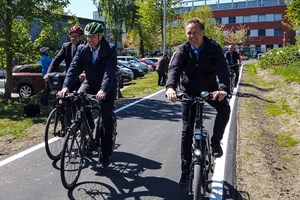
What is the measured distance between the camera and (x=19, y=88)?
53.6 feet

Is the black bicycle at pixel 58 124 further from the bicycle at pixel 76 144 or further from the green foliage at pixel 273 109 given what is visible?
the green foliage at pixel 273 109

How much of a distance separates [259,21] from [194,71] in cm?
8606

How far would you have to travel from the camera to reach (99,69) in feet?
17.7

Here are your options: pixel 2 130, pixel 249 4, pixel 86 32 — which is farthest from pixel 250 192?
pixel 249 4

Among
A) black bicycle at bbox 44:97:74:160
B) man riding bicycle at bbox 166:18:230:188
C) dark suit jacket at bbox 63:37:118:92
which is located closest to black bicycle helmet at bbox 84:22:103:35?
dark suit jacket at bbox 63:37:118:92

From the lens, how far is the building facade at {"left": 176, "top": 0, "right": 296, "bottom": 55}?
83.1 metres

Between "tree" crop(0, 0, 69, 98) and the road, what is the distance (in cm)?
788

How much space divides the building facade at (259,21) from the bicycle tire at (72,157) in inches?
3141

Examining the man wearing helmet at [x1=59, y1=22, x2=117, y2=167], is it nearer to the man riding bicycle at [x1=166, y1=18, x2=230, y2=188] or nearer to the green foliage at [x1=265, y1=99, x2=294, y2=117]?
the man riding bicycle at [x1=166, y1=18, x2=230, y2=188]

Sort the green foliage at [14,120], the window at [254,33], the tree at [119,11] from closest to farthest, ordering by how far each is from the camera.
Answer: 1. the green foliage at [14,120]
2. the tree at [119,11]
3. the window at [254,33]

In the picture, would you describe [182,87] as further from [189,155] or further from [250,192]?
[250,192]

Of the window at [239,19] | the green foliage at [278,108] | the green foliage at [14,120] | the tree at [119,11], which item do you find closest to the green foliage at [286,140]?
the green foliage at [278,108]

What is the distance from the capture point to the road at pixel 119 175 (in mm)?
4754

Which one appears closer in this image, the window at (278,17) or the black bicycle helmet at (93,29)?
the black bicycle helmet at (93,29)
